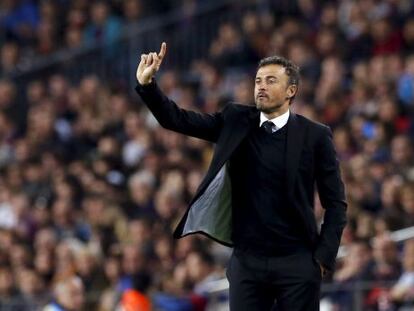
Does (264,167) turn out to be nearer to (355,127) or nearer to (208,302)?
(208,302)

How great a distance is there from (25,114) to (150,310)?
8002mm

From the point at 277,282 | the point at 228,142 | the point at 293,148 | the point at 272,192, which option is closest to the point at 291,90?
the point at 293,148

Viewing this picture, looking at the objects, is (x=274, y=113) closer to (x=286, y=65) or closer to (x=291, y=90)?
(x=291, y=90)

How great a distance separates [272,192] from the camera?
927 cm

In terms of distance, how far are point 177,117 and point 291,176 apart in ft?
2.39

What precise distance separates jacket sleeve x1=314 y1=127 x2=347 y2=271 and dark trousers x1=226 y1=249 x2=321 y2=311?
108 millimetres

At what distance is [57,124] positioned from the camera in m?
20.2

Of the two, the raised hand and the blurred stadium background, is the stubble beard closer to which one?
the raised hand

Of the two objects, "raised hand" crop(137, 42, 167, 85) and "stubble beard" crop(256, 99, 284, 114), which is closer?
"raised hand" crop(137, 42, 167, 85)

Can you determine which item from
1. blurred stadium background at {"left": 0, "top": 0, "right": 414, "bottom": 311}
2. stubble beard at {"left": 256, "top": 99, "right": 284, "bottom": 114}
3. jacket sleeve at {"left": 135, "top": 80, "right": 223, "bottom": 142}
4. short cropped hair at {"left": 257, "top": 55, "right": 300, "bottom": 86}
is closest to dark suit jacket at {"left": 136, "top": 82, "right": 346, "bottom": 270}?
jacket sleeve at {"left": 135, "top": 80, "right": 223, "bottom": 142}

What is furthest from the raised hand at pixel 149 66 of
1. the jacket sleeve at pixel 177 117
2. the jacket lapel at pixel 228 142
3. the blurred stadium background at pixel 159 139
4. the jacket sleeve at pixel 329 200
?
the blurred stadium background at pixel 159 139

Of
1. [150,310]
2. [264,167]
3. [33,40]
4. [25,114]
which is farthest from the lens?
[33,40]

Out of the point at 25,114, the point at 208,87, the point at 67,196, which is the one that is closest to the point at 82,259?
the point at 67,196

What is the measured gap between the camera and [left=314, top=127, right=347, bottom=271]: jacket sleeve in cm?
924
